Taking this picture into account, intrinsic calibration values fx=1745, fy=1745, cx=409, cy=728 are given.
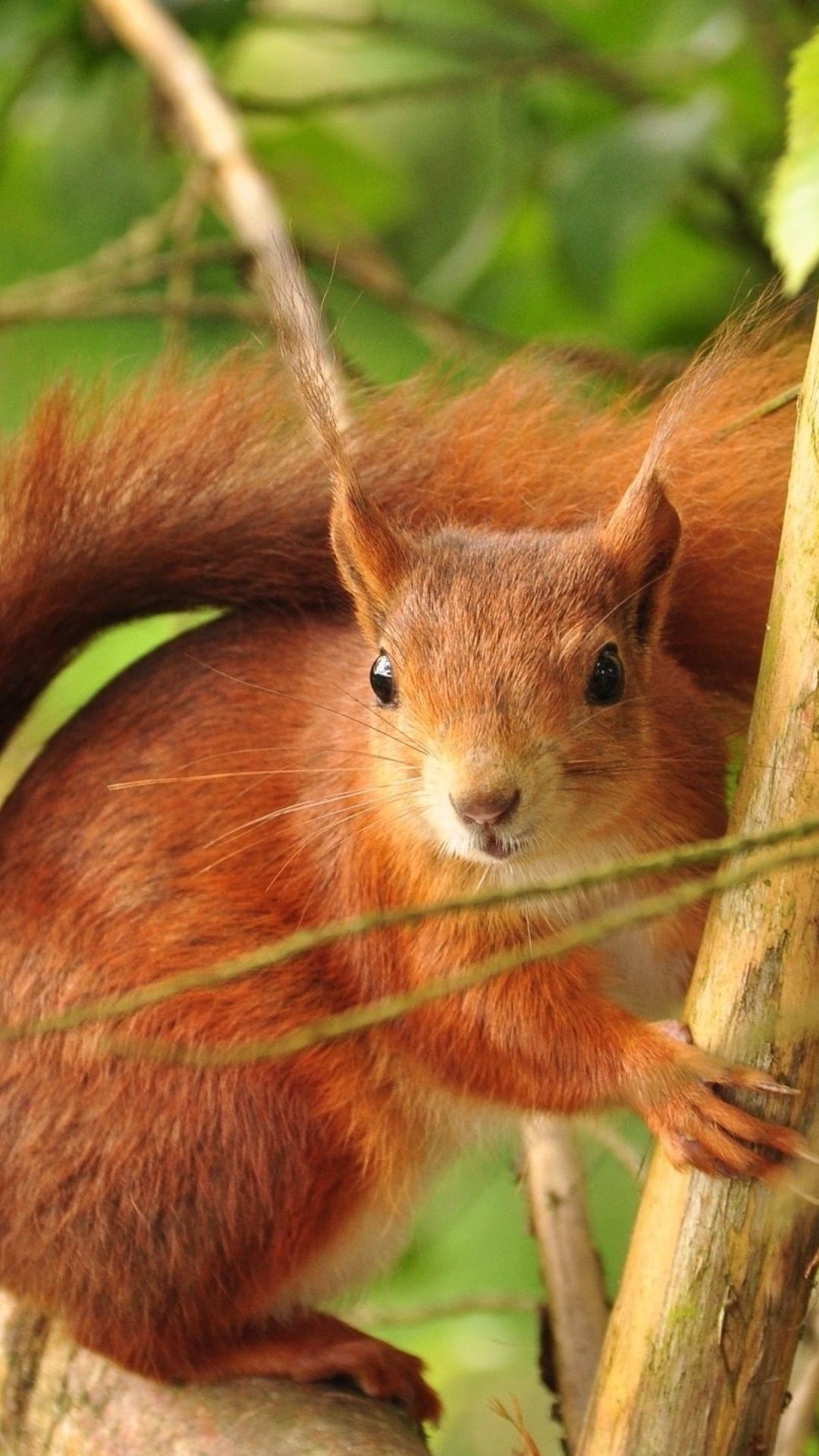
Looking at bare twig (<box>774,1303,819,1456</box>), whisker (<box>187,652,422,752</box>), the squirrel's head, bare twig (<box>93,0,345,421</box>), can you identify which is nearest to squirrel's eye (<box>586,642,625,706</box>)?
the squirrel's head

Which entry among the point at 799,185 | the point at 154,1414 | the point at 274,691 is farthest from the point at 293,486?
the point at 154,1414

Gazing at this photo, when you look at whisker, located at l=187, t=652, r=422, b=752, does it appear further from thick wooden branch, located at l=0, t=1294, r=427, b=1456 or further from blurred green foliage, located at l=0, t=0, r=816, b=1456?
thick wooden branch, located at l=0, t=1294, r=427, b=1456

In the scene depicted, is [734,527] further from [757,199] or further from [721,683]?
[757,199]

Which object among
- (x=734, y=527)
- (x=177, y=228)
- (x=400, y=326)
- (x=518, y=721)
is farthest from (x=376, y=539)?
(x=400, y=326)

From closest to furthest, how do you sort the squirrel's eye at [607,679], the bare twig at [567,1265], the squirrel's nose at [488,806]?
1. the squirrel's nose at [488,806]
2. the squirrel's eye at [607,679]
3. the bare twig at [567,1265]

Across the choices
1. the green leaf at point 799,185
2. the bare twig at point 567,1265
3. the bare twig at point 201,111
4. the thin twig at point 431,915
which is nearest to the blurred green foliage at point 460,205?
the bare twig at point 201,111

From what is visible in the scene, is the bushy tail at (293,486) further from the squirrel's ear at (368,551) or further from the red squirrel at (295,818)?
the squirrel's ear at (368,551)
